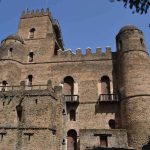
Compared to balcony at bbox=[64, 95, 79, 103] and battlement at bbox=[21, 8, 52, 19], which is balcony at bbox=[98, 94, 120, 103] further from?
battlement at bbox=[21, 8, 52, 19]

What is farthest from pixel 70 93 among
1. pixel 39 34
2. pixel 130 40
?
pixel 39 34

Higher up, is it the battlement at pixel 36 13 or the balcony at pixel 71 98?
the battlement at pixel 36 13

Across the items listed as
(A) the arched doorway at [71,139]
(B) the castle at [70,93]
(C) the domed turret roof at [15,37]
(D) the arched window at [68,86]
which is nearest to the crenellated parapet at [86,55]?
(B) the castle at [70,93]

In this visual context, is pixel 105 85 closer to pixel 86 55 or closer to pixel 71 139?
pixel 86 55

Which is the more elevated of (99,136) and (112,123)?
(112,123)

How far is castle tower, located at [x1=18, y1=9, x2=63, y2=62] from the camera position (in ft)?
105

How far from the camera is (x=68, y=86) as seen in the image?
98.4 ft

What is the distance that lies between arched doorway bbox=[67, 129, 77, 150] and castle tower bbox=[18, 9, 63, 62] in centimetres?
883

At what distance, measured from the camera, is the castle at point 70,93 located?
75.7 ft

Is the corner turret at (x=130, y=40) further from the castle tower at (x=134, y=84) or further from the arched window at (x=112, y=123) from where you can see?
the arched window at (x=112, y=123)

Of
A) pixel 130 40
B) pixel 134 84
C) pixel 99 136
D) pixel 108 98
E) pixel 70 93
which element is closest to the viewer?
pixel 99 136

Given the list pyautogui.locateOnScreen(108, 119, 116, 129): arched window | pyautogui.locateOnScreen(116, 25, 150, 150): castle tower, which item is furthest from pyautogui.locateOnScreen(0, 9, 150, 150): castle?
pyautogui.locateOnScreen(108, 119, 116, 129): arched window

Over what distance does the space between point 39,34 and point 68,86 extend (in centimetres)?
803

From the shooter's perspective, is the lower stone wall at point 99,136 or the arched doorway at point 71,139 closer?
the lower stone wall at point 99,136
